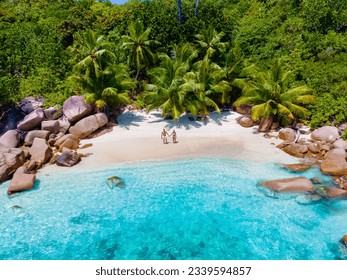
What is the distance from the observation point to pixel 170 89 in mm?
24141

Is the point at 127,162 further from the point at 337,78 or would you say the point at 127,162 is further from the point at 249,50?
the point at 249,50

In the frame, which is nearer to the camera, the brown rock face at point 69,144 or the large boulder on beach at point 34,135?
the brown rock face at point 69,144

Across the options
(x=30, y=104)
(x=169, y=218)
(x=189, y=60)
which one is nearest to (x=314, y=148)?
(x=169, y=218)

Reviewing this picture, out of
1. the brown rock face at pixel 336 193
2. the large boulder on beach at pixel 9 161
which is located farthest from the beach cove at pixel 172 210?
the large boulder on beach at pixel 9 161

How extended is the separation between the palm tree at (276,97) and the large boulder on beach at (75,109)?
1367 centimetres

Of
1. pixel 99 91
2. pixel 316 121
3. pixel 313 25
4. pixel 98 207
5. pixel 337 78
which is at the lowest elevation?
pixel 98 207

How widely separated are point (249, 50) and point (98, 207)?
88.8 feet

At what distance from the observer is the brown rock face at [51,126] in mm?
23766

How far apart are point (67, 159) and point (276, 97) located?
17470 millimetres

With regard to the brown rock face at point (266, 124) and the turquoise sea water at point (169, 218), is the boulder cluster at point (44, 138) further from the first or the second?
the brown rock face at point (266, 124)

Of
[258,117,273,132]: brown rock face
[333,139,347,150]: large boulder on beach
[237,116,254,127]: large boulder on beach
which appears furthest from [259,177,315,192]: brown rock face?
[237,116,254,127]: large boulder on beach

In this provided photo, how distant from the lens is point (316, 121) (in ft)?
76.7

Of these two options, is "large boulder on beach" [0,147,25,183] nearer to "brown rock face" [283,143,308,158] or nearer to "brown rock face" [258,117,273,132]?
"brown rock face" [258,117,273,132]
